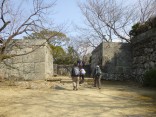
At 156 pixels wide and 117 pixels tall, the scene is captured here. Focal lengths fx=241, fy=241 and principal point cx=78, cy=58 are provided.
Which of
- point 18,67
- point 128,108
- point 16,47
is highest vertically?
point 16,47

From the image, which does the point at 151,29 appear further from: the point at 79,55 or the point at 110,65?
the point at 79,55

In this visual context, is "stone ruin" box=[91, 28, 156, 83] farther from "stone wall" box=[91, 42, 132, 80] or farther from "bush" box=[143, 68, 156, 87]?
"bush" box=[143, 68, 156, 87]

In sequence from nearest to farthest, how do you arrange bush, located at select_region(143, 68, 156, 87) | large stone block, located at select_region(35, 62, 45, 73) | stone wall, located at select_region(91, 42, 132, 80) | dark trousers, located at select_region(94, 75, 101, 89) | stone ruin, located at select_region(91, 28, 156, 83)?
bush, located at select_region(143, 68, 156, 87) → dark trousers, located at select_region(94, 75, 101, 89) → large stone block, located at select_region(35, 62, 45, 73) → stone ruin, located at select_region(91, 28, 156, 83) → stone wall, located at select_region(91, 42, 132, 80)

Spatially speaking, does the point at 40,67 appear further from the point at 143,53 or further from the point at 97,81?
the point at 143,53

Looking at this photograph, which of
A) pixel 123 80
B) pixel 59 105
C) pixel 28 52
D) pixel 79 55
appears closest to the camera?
pixel 59 105

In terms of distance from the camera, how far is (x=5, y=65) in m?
13.2

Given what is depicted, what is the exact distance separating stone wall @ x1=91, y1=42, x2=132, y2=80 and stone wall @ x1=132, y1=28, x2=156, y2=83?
1.53 feet

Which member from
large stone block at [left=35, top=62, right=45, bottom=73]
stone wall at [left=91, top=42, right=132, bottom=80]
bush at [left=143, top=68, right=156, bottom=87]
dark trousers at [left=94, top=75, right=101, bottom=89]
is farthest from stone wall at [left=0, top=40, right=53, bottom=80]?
bush at [left=143, top=68, right=156, bottom=87]

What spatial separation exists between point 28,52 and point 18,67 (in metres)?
1.07

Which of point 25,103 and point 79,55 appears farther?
point 79,55

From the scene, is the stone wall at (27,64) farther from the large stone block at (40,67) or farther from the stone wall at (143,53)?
the stone wall at (143,53)

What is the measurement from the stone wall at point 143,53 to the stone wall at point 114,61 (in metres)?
0.47

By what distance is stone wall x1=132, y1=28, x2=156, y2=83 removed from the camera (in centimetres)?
1270

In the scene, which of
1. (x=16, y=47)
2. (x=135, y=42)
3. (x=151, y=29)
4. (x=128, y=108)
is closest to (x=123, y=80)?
(x=135, y=42)
